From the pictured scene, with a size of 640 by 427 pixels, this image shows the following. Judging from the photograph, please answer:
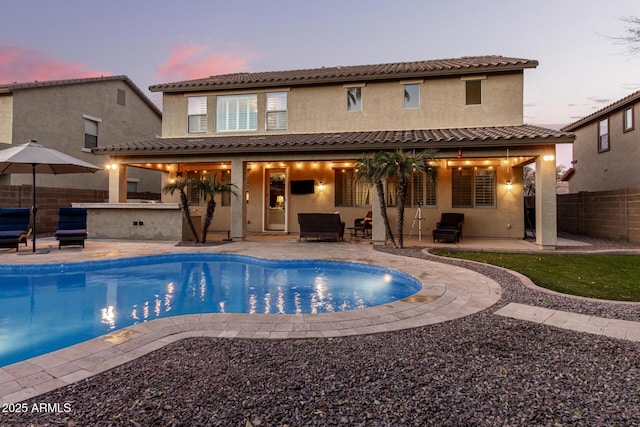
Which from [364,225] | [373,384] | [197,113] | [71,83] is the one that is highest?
[71,83]

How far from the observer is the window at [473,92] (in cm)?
1345

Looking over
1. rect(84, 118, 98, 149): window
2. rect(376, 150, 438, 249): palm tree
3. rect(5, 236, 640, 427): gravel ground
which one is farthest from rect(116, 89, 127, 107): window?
rect(5, 236, 640, 427): gravel ground

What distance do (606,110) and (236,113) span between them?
18.7 metres

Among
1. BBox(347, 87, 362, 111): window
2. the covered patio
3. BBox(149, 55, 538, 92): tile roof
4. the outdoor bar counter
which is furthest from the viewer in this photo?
BBox(347, 87, 362, 111): window

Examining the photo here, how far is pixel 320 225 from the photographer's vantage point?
1255 centimetres

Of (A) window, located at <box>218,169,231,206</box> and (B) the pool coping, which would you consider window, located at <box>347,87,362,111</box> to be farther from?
(B) the pool coping

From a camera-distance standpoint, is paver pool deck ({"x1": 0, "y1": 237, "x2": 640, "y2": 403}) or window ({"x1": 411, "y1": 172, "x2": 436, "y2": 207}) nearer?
paver pool deck ({"x1": 0, "y1": 237, "x2": 640, "y2": 403})

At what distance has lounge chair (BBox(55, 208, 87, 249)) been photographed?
1060cm

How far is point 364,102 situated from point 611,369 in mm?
12931

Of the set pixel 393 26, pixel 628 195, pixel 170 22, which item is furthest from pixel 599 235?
Result: pixel 170 22

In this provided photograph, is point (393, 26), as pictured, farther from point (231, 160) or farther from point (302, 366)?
point (302, 366)

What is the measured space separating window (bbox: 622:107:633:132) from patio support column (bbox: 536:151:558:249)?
29.4ft

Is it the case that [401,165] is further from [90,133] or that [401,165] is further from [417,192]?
[90,133]

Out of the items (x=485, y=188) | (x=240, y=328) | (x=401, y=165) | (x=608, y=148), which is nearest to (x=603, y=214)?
(x=485, y=188)
